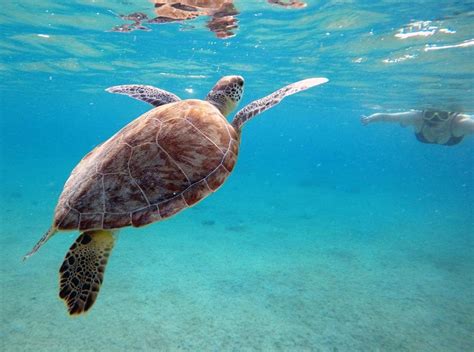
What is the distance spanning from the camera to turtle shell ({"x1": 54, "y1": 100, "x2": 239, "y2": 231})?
3.25m

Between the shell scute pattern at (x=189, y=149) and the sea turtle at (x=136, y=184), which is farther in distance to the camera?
the shell scute pattern at (x=189, y=149)

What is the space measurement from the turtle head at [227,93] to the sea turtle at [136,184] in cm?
125

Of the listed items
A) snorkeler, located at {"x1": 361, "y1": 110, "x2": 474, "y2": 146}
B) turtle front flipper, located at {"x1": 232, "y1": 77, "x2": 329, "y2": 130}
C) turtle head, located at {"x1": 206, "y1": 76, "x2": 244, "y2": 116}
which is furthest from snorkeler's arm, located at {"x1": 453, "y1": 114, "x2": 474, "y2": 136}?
turtle head, located at {"x1": 206, "y1": 76, "x2": 244, "y2": 116}

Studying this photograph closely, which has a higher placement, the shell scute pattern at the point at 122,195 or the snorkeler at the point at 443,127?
the shell scute pattern at the point at 122,195

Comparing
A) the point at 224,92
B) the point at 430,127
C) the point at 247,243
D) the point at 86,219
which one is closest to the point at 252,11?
the point at 224,92

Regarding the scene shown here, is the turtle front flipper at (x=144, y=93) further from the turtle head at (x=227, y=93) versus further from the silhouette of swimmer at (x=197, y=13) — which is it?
the silhouette of swimmer at (x=197, y=13)

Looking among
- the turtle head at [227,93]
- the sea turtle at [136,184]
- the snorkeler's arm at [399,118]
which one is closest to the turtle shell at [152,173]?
the sea turtle at [136,184]

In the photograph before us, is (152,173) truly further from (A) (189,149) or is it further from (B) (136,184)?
(A) (189,149)

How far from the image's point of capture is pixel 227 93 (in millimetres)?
5355

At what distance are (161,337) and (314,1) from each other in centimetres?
1127

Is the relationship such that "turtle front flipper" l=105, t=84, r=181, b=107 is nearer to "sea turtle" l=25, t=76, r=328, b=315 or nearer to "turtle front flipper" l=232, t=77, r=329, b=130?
"sea turtle" l=25, t=76, r=328, b=315

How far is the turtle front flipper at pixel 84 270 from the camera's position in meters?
3.15

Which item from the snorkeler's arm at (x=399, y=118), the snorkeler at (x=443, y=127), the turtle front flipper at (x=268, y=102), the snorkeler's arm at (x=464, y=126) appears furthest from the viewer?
the snorkeler's arm at (x=399, y=118)

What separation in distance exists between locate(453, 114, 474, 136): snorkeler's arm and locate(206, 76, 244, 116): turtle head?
13.1 meters
